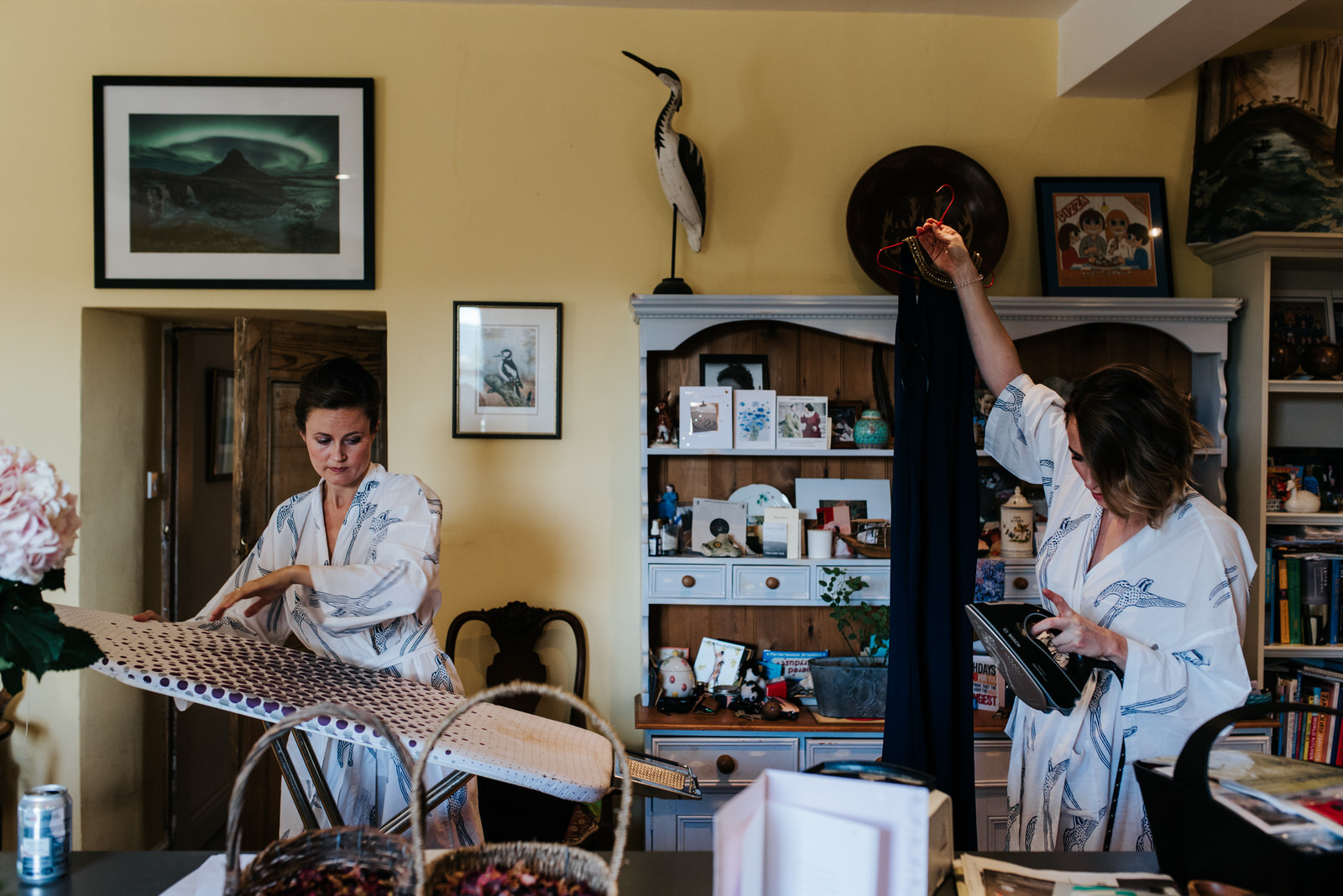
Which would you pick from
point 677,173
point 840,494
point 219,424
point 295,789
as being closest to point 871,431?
point 840,494

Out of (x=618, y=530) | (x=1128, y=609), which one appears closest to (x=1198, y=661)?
(x=1128, y=609)

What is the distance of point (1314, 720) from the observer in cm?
273

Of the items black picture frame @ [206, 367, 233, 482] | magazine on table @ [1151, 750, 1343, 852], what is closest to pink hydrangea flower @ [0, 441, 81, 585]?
magazine on table @ [1151, 750, 1343, 852]

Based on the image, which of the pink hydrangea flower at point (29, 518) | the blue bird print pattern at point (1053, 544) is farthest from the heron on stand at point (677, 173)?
the pink hydrangea flower at point (29, 518)

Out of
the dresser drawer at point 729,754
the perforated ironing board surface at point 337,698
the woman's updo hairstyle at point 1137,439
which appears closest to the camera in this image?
the perforated ironing board surface at point 337,698

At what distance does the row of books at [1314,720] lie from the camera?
8.87 ft

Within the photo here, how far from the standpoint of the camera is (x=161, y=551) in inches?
129

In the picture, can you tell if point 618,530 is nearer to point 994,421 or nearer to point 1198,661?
point 994,421

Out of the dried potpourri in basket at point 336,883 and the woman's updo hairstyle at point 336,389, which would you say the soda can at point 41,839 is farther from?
the woman's updo hairstyle at point 336,389

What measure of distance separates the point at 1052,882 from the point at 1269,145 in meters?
2.67

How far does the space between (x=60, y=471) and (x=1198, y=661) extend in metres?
3.30

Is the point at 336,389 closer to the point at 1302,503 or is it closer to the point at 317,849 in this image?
the point at 317,849

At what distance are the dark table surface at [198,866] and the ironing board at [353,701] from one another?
0.14 meters

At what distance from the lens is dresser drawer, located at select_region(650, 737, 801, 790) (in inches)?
100
